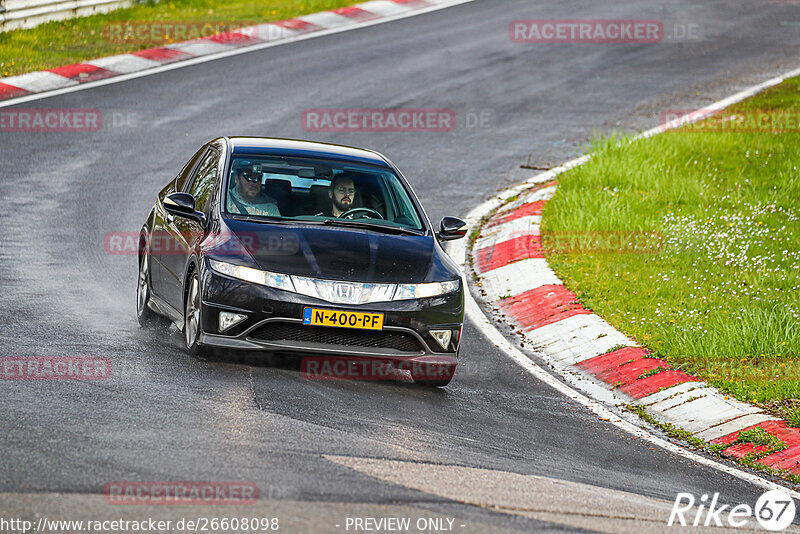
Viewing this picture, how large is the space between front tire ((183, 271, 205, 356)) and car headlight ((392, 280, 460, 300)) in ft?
4.47

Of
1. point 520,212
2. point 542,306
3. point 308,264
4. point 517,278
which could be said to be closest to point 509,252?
point 517,278

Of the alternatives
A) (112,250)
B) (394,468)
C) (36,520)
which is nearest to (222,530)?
(36,520)

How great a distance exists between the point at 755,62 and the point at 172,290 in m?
15.9

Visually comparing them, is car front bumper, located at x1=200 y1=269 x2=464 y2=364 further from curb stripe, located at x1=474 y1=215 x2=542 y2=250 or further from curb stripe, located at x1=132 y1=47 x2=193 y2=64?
curb stripe, located at x1=132 y1=47 x2=193 y2=64

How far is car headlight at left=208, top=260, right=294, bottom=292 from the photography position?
7898mm

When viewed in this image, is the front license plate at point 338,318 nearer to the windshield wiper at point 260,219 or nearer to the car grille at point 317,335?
the car grille at point 317,335

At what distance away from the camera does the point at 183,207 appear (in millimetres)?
8664

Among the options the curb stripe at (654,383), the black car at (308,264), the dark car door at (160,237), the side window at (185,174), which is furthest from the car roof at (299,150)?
the curb stripe at (654,383)

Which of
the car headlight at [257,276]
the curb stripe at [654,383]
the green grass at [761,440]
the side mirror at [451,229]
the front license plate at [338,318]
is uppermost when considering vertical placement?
the car headlight at [257,276]

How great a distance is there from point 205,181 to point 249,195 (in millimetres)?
684

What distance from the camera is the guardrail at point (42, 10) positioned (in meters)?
20.8

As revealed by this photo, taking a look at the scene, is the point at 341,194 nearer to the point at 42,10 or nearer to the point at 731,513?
the point at 731,513

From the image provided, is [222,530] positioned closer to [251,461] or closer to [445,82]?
[251,461]

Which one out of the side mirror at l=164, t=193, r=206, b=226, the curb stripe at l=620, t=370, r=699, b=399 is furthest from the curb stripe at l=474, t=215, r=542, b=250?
the side mirror at l=164, t=193, r=206, b=226
